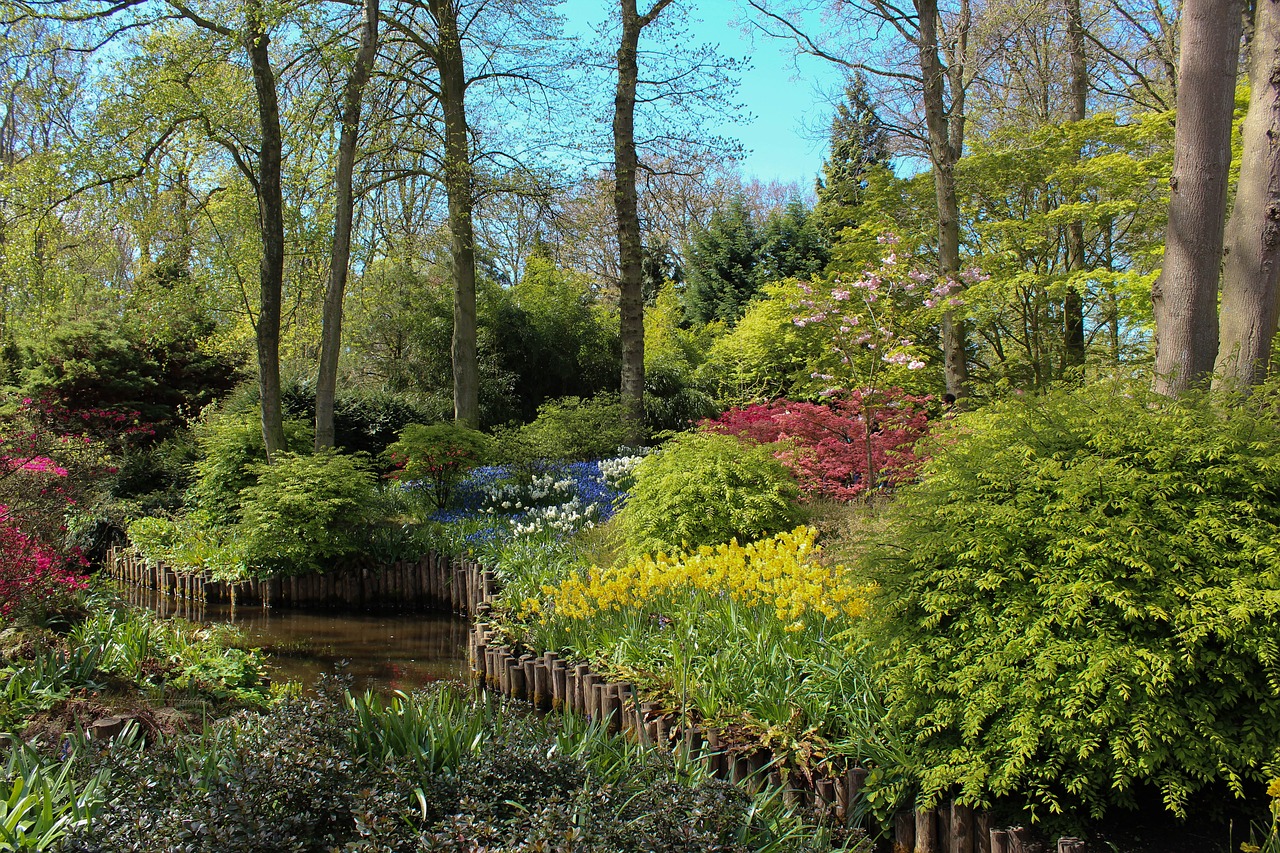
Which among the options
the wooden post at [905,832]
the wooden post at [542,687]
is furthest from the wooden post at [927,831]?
the wooden post at [542,687]

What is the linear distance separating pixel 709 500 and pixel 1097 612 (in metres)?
3.82

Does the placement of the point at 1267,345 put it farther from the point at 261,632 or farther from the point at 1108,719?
the point at 261,632

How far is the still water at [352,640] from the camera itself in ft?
20.9

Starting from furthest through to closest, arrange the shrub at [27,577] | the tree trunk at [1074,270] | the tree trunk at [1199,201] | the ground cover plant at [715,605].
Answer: the tree trunk at [1074,270]
the shrub at [27,577]
the tree trunk at [1199,201]
the ground cover plant at [715,605]

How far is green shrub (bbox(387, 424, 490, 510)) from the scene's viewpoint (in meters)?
9.88

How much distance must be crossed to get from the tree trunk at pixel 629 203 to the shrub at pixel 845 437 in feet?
12.8

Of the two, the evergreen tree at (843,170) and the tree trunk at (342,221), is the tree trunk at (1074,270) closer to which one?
the evergreen tree at (843,170)

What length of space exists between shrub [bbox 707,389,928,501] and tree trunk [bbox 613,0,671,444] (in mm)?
3898

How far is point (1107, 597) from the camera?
2.92 m


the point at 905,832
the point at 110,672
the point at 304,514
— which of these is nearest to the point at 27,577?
the point at 110,672

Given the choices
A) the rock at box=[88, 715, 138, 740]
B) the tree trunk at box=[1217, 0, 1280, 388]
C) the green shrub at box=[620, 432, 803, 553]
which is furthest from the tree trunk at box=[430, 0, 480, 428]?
the tree trunk at box=[1217, 0, 1280, 388]

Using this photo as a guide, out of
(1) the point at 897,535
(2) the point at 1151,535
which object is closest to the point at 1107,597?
(2) the point at 1151,535

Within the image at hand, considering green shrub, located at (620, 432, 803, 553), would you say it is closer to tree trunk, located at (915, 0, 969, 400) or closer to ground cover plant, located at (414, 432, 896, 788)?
Answer: ground cover plant, located at (414, 432, 896, 788)

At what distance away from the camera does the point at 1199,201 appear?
462 centimetres
